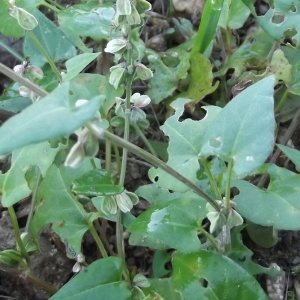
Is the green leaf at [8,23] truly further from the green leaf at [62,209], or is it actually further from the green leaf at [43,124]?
the green leaf at [43,124]

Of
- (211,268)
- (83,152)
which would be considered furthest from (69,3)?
(83,152)

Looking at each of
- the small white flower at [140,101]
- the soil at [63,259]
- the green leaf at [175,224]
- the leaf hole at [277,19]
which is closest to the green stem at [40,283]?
the soil at [63,259]

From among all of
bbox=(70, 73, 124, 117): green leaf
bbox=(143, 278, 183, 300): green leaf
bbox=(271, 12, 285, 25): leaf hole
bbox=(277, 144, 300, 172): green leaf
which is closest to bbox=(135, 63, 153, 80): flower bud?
bbox=(70, 73, 124, 117): green leaf

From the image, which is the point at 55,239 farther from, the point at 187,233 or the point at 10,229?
the point at 187,233

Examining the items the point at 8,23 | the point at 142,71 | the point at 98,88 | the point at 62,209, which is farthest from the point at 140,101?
the point at 8,23

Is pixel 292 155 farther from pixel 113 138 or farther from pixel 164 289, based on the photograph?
pixel 113 138
